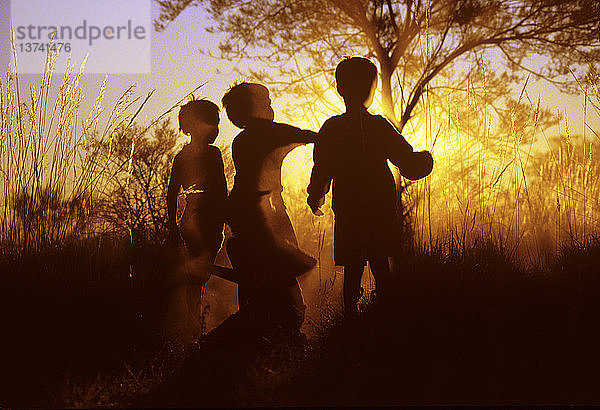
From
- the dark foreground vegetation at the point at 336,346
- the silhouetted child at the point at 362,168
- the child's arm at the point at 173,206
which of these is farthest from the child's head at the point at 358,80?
the child's arm at the point at 173,206

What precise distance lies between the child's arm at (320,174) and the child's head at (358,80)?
0.20 metres

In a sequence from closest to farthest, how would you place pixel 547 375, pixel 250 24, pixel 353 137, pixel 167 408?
pixel 167 408 → pixel 547 375 → pixel 353 137 → pixel 250 24

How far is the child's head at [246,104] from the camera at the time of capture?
123 inches

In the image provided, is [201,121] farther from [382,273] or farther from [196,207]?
[382,273]

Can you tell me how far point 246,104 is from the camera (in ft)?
10.2

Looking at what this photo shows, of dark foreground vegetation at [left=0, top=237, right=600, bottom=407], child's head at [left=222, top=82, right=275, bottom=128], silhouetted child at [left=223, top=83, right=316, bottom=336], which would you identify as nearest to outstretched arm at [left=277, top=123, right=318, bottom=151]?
silhouetted child at [left=223, top=83, right=316, bottom=336]

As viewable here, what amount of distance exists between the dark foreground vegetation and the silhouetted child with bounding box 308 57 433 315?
32 centimetres

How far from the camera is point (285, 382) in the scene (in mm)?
2594

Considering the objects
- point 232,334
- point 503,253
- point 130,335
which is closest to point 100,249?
point 130,335

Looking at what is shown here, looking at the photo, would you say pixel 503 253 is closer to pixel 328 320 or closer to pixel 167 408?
pixel 328 320

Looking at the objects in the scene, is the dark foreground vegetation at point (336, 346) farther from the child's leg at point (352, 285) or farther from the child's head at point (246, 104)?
the child's head at point (246, 104)

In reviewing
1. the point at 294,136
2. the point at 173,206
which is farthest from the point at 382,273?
the point at 173,206

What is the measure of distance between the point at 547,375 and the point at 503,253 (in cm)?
118

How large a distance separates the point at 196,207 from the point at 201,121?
0.48 m
